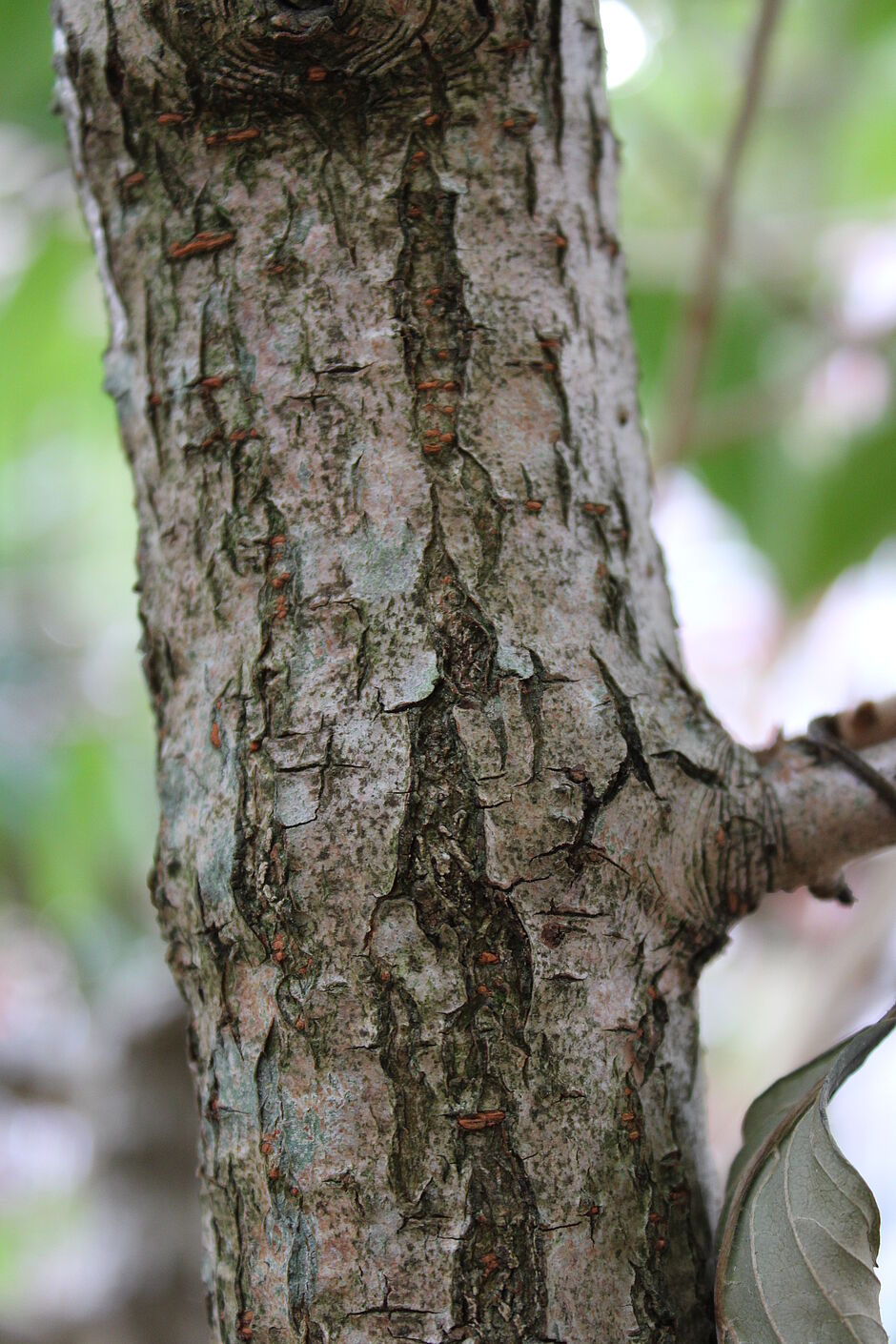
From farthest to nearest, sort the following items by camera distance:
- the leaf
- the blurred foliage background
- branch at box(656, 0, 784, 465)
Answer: the blurred foliage background → branch at box(656, 0, 784, 465) → the leaf

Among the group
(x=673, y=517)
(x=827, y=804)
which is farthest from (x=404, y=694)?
(x=673, y=517)

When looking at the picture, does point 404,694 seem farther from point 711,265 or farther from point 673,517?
point 673,517

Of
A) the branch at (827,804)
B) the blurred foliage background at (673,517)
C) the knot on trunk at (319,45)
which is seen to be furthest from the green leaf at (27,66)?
the branch at (827,804)

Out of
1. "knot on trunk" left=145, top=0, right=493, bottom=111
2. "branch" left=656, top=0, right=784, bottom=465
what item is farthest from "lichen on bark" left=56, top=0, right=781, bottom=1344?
"branch" left=656, top=0, right=784, bottom=465

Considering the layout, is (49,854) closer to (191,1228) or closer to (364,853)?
(191,1228)

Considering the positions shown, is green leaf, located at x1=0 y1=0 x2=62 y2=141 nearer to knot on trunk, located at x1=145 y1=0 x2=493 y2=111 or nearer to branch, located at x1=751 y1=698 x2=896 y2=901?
knot on trunk, located at x1=145 y1=0 x2=493 y2=111

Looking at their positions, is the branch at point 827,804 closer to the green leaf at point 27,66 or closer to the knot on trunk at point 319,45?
the knot on trunk at point 319,45
